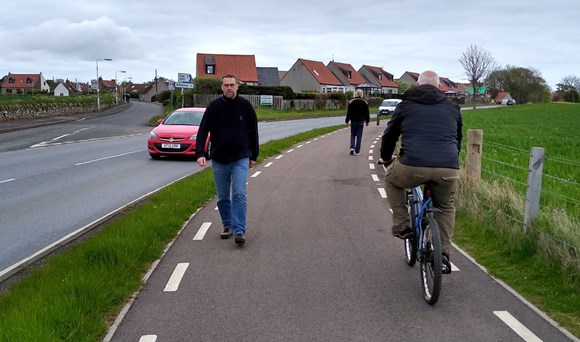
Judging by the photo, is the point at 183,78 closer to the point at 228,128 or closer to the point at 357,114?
the point at 357,114

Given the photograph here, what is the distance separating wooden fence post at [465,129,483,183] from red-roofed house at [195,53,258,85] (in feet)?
249

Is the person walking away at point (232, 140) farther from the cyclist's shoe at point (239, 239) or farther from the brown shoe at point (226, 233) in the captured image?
the brown shoe at point (226, 233)

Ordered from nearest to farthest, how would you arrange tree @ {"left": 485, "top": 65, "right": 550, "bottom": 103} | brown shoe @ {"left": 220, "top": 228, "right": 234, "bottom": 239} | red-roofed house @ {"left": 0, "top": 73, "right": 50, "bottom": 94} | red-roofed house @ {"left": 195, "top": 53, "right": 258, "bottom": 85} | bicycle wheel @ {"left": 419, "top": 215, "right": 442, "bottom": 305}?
bicycle wheel @ {"left": 419, "top": 215, "right": 442, "bottom": 305} → brown shoe @ {"left": 220, "top": 228, "right": 234, "bottom": 239} → red-roofed house @ {"left": 195, "top": 53, "right": 258, "bottom": 85} → tree @ {"left": 485, "top": 65, "right": 550, "bottom": 103} → red-roofed house @ {"left": 0, "top": 73, "right": 50, "bottom": 94}

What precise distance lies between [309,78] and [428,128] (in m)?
91.5

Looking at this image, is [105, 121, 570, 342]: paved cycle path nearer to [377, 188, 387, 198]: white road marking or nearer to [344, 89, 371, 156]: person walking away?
[377, 188, 387, 198]: white road marking

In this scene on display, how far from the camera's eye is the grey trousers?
15.6 feet

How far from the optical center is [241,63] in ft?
280

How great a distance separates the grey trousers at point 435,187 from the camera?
4.77m

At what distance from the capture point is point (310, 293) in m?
4.88

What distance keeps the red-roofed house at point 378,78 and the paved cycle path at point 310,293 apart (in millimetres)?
116326

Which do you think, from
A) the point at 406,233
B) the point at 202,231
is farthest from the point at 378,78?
the point at 406,233

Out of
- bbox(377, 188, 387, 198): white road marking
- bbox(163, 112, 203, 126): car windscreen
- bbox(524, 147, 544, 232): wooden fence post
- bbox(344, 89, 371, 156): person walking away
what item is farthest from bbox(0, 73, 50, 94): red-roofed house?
bbox(524, 147, 544, 232): wooden fence post

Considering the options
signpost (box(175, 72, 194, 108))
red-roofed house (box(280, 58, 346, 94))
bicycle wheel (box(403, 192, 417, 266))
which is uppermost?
red-roofed house (box(280, 58, 346, 94))

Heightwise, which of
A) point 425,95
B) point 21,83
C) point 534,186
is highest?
point 21,83
